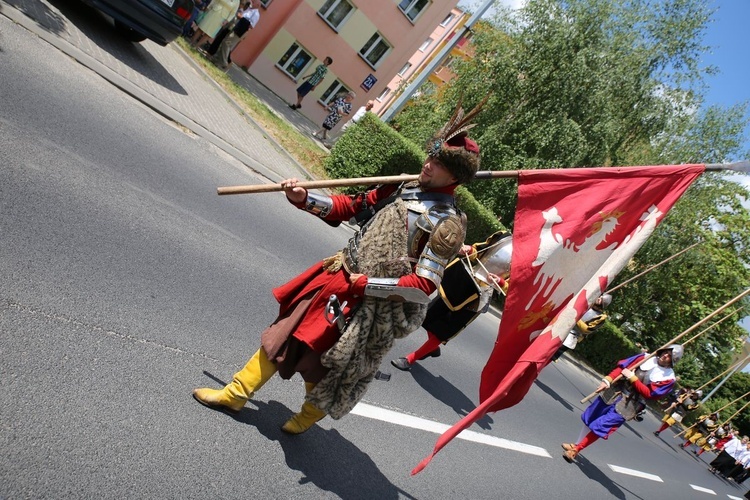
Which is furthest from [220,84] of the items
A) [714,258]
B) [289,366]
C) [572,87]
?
[714,258]

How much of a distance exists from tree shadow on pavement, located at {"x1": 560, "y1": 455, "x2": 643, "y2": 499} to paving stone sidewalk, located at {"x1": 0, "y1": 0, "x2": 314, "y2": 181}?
266 inches

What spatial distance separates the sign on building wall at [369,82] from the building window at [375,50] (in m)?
0.52

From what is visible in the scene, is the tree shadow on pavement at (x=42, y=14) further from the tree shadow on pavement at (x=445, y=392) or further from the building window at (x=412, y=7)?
the building window at (x=412, y=7)

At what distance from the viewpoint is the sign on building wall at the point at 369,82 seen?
25.8 metres

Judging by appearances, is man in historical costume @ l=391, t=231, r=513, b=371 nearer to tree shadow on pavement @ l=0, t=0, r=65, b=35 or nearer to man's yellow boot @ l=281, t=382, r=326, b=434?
man's yellow boot @ l=281, t=382, r=326, b=434

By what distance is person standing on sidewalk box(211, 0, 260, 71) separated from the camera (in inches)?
631

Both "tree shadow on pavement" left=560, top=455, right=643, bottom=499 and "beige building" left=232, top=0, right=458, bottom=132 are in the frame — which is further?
"beige building" left=232, top=0, right=458, bottom=132

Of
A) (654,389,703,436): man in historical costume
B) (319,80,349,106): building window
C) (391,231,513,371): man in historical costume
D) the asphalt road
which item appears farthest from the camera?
(319,80,349,106): building window

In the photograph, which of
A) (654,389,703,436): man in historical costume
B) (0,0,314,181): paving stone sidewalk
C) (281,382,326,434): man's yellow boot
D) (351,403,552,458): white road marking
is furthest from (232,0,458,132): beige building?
(281,382,326,434): man's yellow boot

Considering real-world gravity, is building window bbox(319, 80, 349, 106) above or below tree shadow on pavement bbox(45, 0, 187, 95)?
above

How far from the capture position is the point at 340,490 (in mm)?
3957

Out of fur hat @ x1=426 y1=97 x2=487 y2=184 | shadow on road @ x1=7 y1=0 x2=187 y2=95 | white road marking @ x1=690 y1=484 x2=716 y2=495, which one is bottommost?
shadow on road @ x1=7 y1=0 x2=187 y2=95

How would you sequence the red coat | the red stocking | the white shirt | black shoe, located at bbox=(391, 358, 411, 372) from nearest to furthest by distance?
the red coat
the red stocking
black shoe, located at bbox=(391, 358, 411, 372)
the white shirt

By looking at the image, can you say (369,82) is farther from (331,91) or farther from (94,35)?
(94,35)
